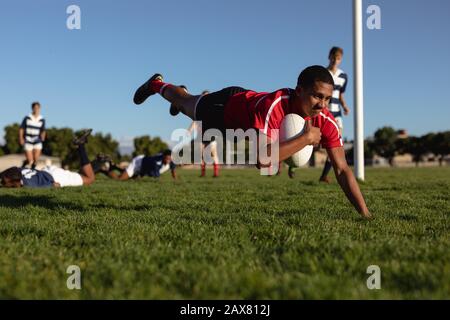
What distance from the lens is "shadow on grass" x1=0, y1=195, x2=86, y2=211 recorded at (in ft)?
20.9

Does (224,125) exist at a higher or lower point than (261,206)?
higher

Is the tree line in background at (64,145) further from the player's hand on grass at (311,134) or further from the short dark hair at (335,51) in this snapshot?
the player's hand on grass at (311,134)

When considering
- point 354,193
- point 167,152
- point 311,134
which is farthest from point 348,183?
point 167,152

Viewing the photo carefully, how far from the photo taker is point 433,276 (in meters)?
2.59

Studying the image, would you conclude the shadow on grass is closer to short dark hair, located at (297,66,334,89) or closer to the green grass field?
the green grass field

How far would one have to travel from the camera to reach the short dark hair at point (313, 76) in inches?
189

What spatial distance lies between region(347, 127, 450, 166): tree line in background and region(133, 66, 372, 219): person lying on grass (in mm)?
98779

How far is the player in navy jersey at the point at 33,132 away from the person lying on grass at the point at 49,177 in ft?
12.7

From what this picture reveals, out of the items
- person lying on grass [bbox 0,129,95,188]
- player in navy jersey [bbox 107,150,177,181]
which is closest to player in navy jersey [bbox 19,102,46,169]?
player in navy jersey [bbox 107,150,177,181]

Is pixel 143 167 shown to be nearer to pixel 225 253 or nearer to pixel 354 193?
pixel 354 193

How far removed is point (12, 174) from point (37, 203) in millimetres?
4063
